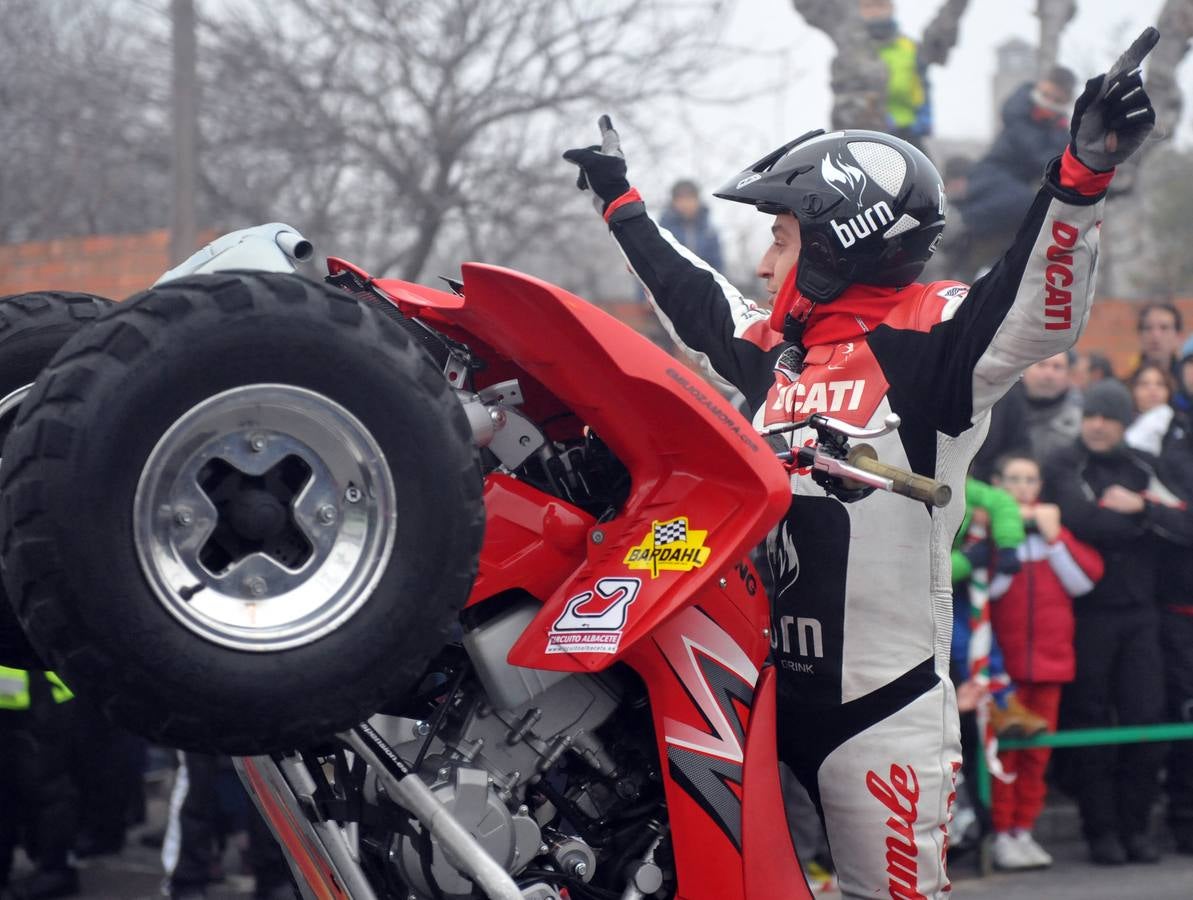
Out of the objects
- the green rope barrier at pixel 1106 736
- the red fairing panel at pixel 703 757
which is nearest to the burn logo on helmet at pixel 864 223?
the red fairing panel at pixel 703 757

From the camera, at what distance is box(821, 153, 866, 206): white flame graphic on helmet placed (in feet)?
10.3

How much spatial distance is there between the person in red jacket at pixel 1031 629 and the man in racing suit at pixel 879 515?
110 inches

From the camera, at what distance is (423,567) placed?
Result: 93.3 inches

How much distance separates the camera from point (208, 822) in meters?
5.12

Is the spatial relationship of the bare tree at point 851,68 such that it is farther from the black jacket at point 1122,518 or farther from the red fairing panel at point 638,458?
the red fairing panel at point 638,458

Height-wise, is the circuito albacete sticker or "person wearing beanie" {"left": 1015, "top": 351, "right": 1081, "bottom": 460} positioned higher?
the circuito albacete sticker

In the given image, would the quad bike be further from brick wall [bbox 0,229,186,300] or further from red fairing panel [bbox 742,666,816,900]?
brick wall [bbox 0,229,186,300]

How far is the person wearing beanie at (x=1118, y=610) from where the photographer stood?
607 centimetres

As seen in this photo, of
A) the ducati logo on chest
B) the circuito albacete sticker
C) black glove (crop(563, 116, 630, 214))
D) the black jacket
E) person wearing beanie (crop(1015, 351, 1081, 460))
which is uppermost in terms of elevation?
black glove (crop(563, 116, 630, 214))

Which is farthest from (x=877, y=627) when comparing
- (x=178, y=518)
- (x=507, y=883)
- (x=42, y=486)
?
(x=42, y=486)

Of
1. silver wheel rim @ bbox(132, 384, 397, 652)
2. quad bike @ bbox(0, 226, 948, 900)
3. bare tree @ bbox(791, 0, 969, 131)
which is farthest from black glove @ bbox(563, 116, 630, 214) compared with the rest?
bare tree @ bbox(791, 0, 969, 131)

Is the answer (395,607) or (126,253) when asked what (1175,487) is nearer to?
(395,607)

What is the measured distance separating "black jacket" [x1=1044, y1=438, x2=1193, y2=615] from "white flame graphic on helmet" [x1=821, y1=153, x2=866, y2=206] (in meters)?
3.31

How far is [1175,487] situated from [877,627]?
11.6ft
